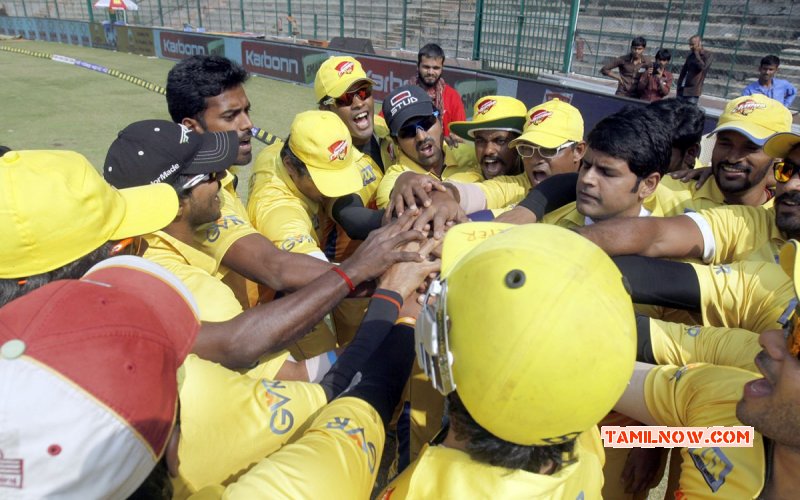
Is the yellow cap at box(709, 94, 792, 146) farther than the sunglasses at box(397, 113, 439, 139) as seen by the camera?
No

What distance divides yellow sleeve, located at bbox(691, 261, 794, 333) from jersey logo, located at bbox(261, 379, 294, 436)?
1.78 metres

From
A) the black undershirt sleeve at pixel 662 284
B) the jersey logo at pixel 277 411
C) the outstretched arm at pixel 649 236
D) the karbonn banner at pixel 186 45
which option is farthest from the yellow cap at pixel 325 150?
the karbonn banner at pixel 186 45

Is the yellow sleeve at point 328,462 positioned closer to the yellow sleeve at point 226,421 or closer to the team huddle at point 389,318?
the team huddle at point 389,318

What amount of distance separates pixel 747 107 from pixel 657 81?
9.44 metres

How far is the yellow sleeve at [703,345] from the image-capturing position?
6.71 ft

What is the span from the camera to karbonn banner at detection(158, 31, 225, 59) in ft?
69.1

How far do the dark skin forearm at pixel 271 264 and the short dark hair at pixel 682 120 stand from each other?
277 centimetres

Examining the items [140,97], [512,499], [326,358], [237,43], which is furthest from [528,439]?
[237,43]

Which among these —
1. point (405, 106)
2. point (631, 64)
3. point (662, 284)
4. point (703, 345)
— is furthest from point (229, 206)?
point (631, 64)

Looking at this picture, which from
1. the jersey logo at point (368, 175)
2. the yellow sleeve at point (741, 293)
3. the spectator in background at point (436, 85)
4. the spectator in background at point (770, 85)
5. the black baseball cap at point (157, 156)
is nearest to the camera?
the yellow sleeve at point (741, 293)

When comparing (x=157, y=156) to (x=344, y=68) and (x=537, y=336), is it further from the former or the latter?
(x=344, y=68)

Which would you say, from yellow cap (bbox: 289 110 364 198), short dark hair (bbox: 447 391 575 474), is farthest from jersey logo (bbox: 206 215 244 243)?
short dark hair (bbox: 447 391 575 474)

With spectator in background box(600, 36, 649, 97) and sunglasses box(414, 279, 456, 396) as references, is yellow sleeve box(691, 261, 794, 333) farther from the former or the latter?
spectator in background box(600, 36, 649, 97)

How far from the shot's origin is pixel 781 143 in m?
2.84
